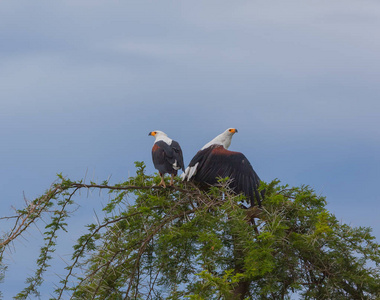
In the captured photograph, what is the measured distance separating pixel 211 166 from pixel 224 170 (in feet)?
0.59

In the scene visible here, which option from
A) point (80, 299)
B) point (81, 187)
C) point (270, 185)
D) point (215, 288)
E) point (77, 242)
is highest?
point (270, 185)

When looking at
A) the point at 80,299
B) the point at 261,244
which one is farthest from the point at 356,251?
the point at 80,299

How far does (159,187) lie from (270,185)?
1.27 metres

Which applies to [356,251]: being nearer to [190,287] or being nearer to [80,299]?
[190,287]

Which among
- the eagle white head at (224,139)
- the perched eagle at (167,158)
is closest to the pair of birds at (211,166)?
the perched eagle at (167,158)

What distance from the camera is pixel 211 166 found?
6.28 metres

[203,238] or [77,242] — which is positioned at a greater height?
[77,242]

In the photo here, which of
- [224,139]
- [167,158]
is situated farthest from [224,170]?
[224,139]

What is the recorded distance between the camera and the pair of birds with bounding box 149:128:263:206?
6000mm

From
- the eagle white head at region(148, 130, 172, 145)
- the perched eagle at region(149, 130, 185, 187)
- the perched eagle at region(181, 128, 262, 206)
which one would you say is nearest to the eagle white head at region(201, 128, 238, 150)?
the perched eagle at region(181, 128, 262, 206)

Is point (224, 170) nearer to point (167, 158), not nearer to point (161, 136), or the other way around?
point (167, 158)

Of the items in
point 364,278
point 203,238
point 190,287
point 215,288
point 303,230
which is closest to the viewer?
point 215,288

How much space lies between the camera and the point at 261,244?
4.73 meters

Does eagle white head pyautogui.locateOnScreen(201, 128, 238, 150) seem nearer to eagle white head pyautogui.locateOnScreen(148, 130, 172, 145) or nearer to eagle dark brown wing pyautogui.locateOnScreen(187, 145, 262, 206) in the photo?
eagle dark brown wing pyautogui.locateOnScreen(187, 145, 262, 206)
